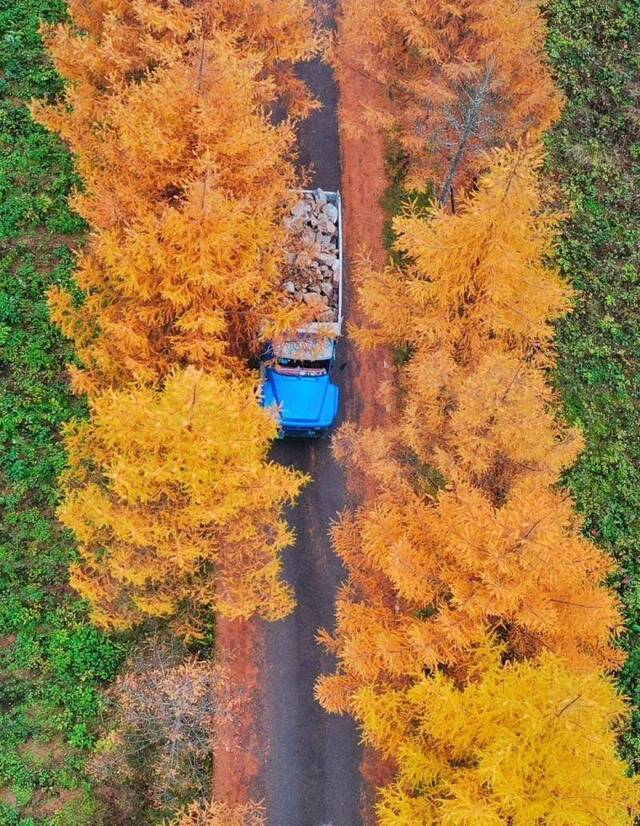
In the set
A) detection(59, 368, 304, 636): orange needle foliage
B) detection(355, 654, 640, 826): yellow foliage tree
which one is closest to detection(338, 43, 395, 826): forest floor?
detection(59, 368, 304, 636): orange needle foliage

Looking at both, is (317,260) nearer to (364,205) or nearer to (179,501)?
(364,205)

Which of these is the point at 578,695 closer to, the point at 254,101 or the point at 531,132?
the point at 531,132

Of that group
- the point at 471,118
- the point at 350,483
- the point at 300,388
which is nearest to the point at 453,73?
the point at 471,118

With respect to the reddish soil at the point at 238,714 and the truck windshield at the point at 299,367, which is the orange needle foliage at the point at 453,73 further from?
the reddish soil at the point at 238,714

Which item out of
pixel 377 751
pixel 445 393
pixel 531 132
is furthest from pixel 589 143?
pixel 377 751

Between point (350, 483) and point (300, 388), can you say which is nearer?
point (300, 388)

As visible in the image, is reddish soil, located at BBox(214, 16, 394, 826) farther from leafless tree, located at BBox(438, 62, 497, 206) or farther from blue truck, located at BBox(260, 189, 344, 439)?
leafless tree, located at BBox(438, 62, 497, 206)
